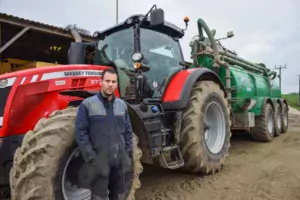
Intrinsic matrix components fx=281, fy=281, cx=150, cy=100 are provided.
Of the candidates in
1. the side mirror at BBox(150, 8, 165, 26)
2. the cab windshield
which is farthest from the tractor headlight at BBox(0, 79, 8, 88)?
the side mirror at BBox(150, 8, 165, 26)

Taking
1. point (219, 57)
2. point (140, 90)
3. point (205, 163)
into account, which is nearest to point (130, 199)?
point (140, 90)

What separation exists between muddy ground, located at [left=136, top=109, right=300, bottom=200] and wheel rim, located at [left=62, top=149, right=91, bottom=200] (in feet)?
2.90

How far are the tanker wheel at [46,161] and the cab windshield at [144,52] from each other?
155 cm

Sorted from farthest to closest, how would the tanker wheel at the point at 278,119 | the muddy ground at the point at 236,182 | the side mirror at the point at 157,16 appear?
the tanker wheel at the point at 278,119
the muddy ground at the point at 236,182
the side mirror at the point at 157,16

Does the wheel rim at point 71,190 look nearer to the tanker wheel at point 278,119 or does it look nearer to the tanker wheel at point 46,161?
the tanker wheel at point 46,161

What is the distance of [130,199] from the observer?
2.90 metres

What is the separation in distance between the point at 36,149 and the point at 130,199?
1.12 metres

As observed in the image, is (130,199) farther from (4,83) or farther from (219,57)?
(219,57)

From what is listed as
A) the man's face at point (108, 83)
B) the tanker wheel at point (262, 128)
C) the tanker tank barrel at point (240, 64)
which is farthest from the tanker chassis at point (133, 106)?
the tanker wheel at point (262, 128)

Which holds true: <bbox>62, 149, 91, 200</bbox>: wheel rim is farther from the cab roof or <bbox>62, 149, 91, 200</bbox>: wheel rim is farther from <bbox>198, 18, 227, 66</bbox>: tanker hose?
<bbox>198, 18, 227, 66</bbox>: tanker hose

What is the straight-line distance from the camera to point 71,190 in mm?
2734

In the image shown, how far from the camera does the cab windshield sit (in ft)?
13.1

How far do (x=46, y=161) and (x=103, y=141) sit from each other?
518mm

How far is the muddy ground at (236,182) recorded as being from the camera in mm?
3590
